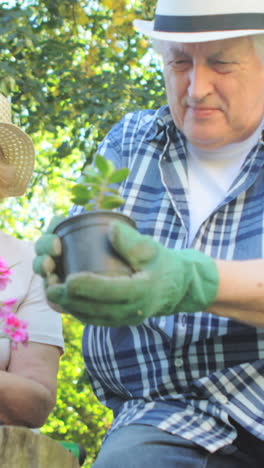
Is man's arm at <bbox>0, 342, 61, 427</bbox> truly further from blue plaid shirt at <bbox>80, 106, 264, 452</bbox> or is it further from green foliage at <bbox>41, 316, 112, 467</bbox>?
green foliage at <bbox>41, 316, 112, 467</bbox>

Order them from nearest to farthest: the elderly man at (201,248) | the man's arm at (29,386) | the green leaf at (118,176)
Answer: the green leaf at (118,176) → the elderly man at (201,248) → the man's arm at (29,386)

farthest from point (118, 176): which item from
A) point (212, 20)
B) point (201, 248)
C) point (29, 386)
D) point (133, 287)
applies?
point (29, 386)

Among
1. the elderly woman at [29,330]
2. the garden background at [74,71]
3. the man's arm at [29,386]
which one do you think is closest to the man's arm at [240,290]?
the elderly woman at [29,330]

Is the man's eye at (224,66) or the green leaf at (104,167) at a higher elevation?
the man's eye at (224,66)

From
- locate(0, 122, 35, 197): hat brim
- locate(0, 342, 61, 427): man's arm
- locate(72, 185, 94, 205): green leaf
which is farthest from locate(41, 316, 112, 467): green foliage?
locate(72, 185, 94, 205): green leaf

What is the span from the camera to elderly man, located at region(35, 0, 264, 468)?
5.80 ft

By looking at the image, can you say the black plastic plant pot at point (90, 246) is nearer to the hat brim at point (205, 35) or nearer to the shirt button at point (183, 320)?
the shirt button at point (183, 320)

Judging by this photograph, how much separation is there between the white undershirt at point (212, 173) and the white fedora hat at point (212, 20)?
0.34m

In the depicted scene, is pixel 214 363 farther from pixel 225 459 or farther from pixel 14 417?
pixel 14 417

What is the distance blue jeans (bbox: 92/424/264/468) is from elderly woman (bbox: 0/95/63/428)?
1.63 ft

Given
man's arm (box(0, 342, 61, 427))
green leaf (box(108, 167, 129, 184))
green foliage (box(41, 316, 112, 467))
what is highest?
green leaf (box(108, 167, 129, 184))

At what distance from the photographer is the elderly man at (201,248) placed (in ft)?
5.80

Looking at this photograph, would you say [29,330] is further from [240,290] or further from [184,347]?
[240,290]

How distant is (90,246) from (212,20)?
85 centimetres
